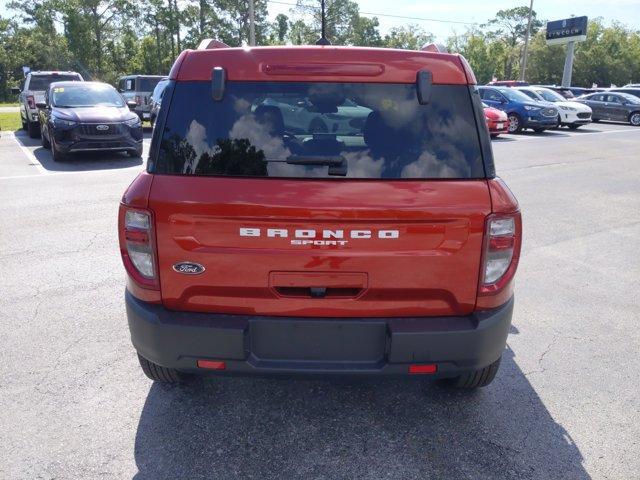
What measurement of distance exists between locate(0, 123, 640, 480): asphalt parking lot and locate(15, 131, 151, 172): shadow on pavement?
20.7ft

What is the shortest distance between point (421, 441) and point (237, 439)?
3.17 feet

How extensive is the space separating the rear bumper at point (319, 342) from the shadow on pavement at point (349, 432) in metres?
0.24

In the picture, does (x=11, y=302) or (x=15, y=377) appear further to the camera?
(x=11, y=302)

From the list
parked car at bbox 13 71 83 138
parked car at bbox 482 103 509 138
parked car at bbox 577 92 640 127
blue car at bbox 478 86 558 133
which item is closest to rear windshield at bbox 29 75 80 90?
parked car at bbox 13 71 83 138

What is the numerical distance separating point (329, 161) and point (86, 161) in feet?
35.9

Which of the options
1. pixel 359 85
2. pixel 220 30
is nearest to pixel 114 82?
pixel 220 30

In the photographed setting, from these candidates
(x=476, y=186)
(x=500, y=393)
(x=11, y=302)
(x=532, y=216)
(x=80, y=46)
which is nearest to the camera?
(x=476, y=186)

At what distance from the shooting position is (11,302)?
4.42 metres

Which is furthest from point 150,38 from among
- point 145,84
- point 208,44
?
point 208,44

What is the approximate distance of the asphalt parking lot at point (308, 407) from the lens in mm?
2582

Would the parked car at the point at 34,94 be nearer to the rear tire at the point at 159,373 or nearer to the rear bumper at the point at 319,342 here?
the rear tire at the point at 159,373

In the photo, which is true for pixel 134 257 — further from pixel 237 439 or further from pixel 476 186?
pixel 476 186

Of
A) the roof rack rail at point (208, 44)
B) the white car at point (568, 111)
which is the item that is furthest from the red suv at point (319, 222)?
the white car at point (568, 111)

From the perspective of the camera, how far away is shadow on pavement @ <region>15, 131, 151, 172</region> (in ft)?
36.4
